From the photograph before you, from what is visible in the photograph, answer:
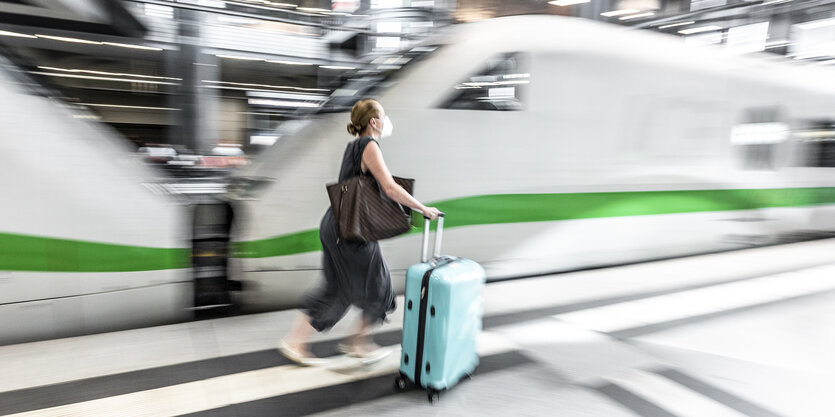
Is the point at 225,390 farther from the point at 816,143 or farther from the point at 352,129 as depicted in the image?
the point at 816,143

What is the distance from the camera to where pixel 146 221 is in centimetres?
294

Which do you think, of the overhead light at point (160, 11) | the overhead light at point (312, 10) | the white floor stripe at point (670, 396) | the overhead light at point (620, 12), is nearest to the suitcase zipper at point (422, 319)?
the white floor stripe at point (670, 396)

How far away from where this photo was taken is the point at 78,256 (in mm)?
2803

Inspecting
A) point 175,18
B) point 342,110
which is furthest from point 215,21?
point 342,110

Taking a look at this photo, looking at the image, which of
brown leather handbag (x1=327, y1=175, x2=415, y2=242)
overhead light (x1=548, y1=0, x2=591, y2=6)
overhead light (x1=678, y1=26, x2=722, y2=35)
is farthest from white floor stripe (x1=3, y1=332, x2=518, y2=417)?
overhead light (x1=678, y1=26, x2=722, y2=35)

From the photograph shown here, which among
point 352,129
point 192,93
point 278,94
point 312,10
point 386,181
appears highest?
point 312,10

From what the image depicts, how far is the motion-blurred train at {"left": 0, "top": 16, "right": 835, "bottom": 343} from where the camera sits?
109 inches

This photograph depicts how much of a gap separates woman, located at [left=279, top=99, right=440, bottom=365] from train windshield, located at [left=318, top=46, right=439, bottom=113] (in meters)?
1.09

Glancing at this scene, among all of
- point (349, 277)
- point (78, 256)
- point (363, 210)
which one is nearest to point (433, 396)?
point (349, 277)

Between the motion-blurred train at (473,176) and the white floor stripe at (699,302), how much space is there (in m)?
0.81

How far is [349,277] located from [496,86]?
208cm

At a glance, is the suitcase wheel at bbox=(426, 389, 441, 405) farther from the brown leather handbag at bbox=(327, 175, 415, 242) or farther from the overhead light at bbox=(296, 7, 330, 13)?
the overhead light at bbox=(296, 7, 330, 13)

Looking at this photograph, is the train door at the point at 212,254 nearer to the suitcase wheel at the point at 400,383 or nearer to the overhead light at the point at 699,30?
the suitcase wheel at the point at 400,383

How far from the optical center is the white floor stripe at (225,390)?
2166 mm
